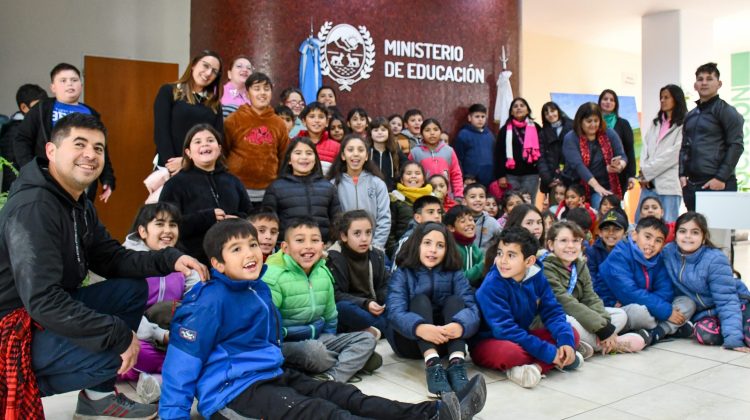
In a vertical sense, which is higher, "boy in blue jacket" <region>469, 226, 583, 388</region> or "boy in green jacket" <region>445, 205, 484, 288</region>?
"boy in green jacket" <region>445, 205, 484, 288</region>

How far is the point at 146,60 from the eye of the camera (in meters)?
7.07

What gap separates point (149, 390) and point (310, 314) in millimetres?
757

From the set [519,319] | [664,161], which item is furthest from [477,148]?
[519,319]

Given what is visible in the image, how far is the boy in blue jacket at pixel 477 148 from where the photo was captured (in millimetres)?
6336

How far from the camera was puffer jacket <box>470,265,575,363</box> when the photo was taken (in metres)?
2.92

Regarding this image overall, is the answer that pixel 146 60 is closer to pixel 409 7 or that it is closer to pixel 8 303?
pixel 409 7

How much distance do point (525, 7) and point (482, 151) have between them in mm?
5239

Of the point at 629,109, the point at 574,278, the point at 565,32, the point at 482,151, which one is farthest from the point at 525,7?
the point at 574,278

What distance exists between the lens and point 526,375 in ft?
9.17

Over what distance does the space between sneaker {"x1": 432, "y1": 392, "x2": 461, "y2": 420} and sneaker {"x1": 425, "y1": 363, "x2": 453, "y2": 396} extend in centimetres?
49

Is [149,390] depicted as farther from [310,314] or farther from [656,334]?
[656,334]

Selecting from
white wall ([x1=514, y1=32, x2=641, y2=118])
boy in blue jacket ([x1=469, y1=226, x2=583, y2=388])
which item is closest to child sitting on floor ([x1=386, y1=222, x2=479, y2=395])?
boy in blue jacket ([x1=469, y1=226, x2=583, y2=388])

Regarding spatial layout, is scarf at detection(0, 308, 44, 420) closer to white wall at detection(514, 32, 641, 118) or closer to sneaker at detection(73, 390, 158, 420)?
sneaker at detection(73, 390, 158, 420)

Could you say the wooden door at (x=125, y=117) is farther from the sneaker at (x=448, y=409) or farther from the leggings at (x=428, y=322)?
the sneaker at (x=448, y=409)
